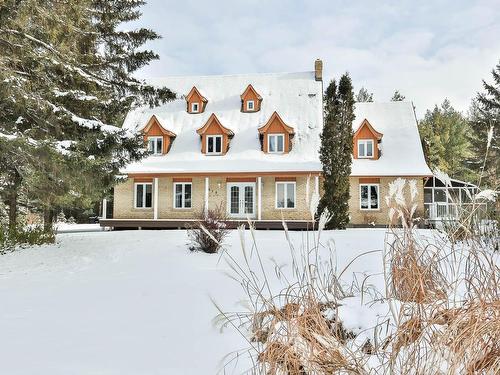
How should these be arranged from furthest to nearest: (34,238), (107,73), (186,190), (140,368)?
1. (186,190)
2. (107,73)
3. (34,238)
4. (140,368)

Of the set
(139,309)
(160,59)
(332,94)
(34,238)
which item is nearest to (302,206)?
(332,94)

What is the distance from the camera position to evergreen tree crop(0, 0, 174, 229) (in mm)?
8031

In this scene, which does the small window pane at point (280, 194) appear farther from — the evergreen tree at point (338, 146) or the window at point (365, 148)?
the window at point (365, 148)

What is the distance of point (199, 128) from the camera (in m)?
21.6

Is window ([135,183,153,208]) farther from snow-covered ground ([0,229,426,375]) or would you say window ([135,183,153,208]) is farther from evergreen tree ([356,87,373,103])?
evergreen tree ([356,87,373,103])

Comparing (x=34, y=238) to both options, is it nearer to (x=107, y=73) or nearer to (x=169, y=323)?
(x=107, y=73)

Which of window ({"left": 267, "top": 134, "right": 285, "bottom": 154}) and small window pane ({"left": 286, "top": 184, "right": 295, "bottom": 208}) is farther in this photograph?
window ({"left": 267, "top": 134, "right": 285, "bottom": 154})

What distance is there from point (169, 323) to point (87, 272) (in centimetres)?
438

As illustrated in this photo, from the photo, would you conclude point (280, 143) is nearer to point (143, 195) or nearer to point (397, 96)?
point (143, 195)

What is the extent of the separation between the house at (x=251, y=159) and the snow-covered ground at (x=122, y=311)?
33.6 ft

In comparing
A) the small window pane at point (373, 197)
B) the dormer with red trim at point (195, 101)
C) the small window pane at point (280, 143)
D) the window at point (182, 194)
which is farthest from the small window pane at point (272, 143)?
the small window pane at point (373, 197)

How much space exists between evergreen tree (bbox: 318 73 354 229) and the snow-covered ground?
707 cm

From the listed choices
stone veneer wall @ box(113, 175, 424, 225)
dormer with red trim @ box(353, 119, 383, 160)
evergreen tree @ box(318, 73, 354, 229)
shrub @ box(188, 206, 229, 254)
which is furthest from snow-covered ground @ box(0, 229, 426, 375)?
dormer with red trim @ box(353, 119, 383, 160)

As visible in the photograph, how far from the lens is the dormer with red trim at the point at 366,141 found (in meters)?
22.3
